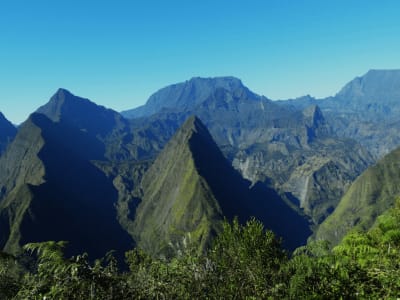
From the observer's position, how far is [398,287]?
46.6 feet

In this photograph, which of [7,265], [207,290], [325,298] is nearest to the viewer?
[325,298]

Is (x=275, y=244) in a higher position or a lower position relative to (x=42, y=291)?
lower

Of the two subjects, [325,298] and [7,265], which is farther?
[7,265]

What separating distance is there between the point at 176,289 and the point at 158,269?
2.44 metres

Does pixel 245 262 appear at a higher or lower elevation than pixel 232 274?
higher

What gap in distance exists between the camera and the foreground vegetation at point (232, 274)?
14.3 m

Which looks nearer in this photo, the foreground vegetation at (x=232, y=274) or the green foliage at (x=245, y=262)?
the foreground vegetation at (x=232, y=274)

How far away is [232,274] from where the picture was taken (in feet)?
68.8

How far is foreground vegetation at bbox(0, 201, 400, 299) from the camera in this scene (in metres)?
14.3

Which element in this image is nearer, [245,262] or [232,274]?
[232,274]

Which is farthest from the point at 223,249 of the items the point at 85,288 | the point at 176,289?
the point at 85,288

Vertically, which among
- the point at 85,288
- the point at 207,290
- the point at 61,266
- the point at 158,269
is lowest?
the point at 207,290

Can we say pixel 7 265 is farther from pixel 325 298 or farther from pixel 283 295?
pixel 325 298

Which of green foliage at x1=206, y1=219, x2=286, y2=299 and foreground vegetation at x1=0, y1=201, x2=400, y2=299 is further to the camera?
green foliage at x1=206, y1=219, x2=286, y2=299
